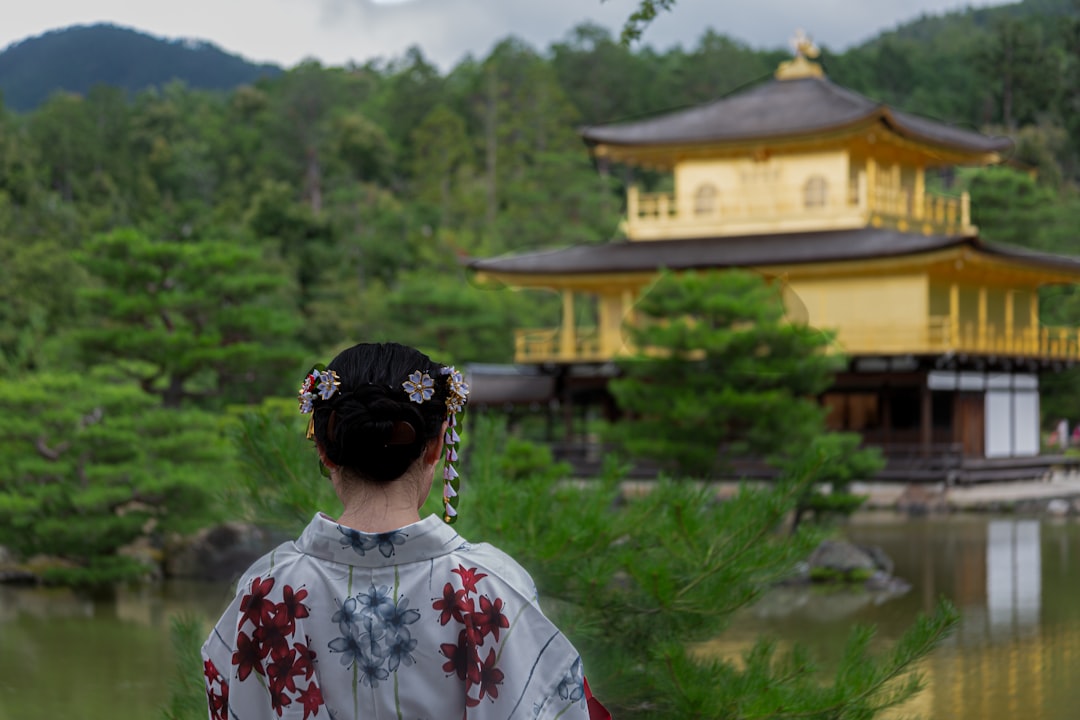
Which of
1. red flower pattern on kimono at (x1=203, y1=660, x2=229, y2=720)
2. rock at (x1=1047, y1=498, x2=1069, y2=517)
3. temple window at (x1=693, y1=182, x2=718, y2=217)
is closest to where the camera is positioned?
red flower pattern on kimono at (x1=203, y1=660, x2=229, y2=720)

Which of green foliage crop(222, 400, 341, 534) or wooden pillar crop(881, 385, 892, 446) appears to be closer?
green foliage crop(222, 400, 341, 534)

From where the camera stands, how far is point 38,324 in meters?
14.5

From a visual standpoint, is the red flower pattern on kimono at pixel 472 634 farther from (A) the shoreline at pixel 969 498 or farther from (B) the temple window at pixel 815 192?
(B) the temple window at pixel 815 192

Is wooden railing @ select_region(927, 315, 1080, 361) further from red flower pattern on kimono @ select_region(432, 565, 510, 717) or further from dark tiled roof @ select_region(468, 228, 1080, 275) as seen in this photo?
red flower pattern on kimono @ select_region(432, 565, 510, 717)

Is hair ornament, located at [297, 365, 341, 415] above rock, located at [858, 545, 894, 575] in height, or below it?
above

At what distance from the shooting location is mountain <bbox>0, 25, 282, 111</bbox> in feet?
91.4

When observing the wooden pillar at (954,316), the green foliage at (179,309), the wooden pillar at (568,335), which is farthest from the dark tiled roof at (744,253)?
the green foliage at (179,309)

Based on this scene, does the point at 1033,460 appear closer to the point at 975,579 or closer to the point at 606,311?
the point at 606,311

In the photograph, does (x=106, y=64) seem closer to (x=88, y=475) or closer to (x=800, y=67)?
(x=800, y=67)

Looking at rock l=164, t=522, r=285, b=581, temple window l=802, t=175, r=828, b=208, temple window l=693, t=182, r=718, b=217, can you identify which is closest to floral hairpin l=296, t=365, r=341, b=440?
rock l=164, t=522, r=285, b=581

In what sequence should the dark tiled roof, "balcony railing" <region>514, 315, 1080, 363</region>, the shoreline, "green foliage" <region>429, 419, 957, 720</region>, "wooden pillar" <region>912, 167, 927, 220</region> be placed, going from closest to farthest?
"green foliage" <region>429, 419, 957, 720</region> → the shoreline → "balcony railing" <region>514, 315, 1080, 363</region> → the dark tiled roof → "wooden pillar" <region>912, 167, 927, 220</region>

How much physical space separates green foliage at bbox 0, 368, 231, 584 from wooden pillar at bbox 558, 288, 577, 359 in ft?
32.8

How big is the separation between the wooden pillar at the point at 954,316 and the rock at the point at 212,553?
10.2m

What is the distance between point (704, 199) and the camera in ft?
73.8
